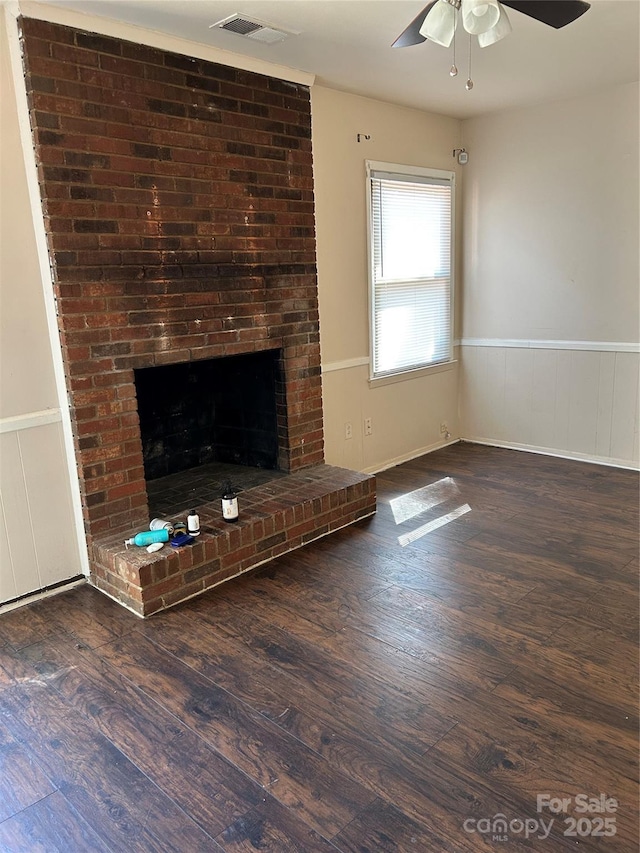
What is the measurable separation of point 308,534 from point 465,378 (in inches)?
96.0

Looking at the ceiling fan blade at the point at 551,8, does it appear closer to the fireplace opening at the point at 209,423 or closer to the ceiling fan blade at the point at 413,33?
the ceiling fan blade at the point at 413,33

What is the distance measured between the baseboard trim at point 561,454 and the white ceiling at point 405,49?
2444mm

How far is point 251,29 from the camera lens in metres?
2.73

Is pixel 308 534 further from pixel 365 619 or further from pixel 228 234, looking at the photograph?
pixel 228 234

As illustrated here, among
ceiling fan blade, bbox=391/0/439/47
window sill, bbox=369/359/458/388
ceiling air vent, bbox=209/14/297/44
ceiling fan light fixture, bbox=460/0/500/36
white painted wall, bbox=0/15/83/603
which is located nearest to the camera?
ceiling fan light fixture, bbox=460/0/500/36

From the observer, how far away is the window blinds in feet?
13.8

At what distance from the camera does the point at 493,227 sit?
472cm

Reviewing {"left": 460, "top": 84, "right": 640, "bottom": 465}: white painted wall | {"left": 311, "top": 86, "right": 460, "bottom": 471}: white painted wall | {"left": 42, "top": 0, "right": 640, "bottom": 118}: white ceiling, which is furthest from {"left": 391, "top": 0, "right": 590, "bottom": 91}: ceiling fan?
{"left": 460, "top": 84, "right": 640, "bottom": 465}: white painted wall

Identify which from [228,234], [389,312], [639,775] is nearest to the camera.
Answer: [639,775]

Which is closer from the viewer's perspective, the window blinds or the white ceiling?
the white ceiling

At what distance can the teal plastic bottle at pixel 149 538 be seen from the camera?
2.74 meters

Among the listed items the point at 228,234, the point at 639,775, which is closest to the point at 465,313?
the point at 228,234

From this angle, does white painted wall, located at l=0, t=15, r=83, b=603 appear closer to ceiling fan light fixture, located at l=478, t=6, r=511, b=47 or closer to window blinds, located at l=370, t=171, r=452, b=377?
ceiling fan light fixture, located at l=478, t=6, r=511, b=47

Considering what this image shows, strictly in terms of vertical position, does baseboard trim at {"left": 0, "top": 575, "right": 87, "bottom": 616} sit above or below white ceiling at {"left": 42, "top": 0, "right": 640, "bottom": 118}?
below
